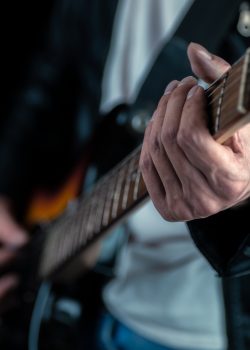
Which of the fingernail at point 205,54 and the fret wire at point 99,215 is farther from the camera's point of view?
the fret wire at point 99,215

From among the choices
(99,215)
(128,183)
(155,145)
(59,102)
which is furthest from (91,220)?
(59,102)

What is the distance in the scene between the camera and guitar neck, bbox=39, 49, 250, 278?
10.9 inches

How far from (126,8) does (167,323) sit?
40 centimetres

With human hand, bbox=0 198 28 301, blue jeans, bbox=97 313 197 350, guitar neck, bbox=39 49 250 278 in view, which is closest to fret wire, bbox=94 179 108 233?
guitar neck, bbox=39 49 250 278

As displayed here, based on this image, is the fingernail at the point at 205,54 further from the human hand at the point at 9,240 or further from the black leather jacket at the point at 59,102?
the human hand at the point at 9,240

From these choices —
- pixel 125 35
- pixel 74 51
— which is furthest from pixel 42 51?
pixel 125 35

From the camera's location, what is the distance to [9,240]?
0.81 meters

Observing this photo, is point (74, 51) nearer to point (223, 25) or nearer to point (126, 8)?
point (126, 8)

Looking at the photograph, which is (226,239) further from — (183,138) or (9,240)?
(9,240)

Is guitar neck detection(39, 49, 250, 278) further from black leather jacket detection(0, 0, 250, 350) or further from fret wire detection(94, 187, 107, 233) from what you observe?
black leather jacket detection(0, 0, 250, 350)

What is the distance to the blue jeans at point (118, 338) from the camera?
606 millimetres

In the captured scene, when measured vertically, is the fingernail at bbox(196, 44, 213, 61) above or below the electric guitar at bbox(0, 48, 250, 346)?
above

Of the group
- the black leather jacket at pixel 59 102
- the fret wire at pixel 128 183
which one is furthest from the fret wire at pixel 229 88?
the black leather jacket at pixel 59 102

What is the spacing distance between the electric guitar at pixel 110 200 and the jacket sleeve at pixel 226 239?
0.05m
